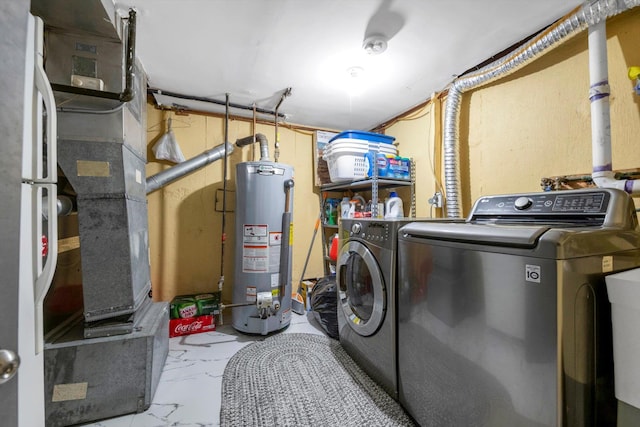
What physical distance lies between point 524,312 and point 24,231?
1243mm

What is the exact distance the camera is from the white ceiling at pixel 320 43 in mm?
1287

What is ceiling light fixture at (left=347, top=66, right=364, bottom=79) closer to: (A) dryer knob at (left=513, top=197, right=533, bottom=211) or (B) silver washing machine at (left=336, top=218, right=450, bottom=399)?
(B) silver washing machine at (left=336, top=218, right=450, bottom=399)

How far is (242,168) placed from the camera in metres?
2.20

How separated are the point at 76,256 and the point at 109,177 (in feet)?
2.55

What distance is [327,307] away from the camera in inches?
85.4

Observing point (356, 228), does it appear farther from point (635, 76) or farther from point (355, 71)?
point (635, 76)

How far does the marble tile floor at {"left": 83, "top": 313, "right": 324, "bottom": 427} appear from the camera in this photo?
1.27 m

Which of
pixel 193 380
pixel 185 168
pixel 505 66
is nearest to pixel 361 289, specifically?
pixel 193 380

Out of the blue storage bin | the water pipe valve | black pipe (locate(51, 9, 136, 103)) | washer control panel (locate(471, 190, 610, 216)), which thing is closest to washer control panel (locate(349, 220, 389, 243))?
washer control panel (locate(471, 190, 610, 216))

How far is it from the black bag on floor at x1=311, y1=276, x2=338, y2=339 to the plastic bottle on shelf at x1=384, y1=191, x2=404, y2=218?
2.83ft

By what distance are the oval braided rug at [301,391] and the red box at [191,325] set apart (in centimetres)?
50

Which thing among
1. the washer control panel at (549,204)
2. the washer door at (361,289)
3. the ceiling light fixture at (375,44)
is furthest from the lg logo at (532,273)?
the ceiling light fixture at (375,44)

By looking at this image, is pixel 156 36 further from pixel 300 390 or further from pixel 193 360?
pixel 300 390

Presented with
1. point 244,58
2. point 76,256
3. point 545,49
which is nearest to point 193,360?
point 76,256
